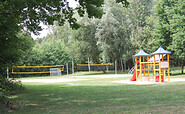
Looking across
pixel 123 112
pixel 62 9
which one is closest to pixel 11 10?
pixel 62 9

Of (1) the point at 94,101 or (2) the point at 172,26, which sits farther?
(2) the point at 172,26

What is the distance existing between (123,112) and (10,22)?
506cm

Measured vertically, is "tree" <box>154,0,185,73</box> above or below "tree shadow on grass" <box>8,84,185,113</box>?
above

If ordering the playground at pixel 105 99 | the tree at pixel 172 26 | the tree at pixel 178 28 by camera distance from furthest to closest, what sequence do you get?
the tree at pixel 172 26
the tree at pixel 178 28
the playground at pixel 105 99

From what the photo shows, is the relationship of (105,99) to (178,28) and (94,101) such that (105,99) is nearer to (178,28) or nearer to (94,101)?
(94,101)

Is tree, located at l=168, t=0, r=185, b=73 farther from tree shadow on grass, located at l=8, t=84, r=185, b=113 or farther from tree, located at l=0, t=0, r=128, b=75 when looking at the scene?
tree, located at l=0, t=0, r=128, b=75

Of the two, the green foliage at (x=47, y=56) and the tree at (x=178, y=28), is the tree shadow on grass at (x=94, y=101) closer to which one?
the tree at (x=178, y=28)

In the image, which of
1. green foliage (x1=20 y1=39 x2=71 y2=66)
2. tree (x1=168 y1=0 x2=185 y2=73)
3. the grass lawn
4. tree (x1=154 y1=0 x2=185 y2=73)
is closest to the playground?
the grass lawn

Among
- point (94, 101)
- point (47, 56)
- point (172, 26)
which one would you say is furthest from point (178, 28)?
point (47, 56)

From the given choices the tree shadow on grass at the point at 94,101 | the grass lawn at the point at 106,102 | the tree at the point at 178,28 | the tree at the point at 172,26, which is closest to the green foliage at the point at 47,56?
the tree at the point at 172,26

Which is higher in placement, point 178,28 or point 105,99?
point 178,28

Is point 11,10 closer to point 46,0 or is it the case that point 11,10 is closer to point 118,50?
point 46,0

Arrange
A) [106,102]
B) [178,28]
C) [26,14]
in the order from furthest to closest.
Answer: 1. [178,28]
2. [26,14]
3. [106,102]

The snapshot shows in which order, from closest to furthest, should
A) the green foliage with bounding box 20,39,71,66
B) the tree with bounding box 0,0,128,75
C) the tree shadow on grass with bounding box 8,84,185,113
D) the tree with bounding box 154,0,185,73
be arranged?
the tree shadow on grass with bounding box 8,84,185,113 → the tree with bounding box 0,0,128,75 → the tree with bounding box 154,0,185,73 → the green foliage with bounding box 20,39,71,66
